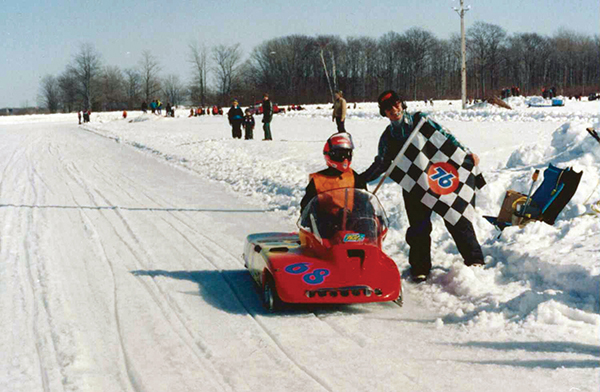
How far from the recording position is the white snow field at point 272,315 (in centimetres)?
426

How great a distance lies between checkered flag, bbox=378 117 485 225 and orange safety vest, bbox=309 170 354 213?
1.90ft

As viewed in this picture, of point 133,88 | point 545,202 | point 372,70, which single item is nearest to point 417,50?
point 372,70

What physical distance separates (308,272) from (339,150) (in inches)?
49.9

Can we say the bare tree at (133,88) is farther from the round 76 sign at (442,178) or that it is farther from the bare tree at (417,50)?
the round 76 sign at (442,178)

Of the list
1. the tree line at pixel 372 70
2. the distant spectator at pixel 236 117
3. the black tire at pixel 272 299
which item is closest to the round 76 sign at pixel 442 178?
the black tire at pixel 272 299

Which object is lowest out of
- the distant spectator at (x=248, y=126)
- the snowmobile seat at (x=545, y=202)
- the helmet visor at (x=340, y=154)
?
the snowmobile seat at (x=545, y=202)

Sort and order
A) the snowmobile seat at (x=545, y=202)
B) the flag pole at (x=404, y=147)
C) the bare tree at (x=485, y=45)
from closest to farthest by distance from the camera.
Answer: the flag pole at (x=404, y=147)
the snowmobile seat at (x=545, y=202)
the bare tree at (x=485, y=45)

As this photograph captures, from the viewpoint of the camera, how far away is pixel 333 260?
5.50 m

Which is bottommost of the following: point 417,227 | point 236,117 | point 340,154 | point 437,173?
point 417,227

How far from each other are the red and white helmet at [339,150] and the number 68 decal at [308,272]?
1.11 meters

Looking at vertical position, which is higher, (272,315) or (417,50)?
(417,50)

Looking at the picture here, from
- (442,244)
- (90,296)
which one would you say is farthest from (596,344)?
(90,296)

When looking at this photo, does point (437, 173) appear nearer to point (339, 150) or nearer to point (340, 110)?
point (339, 150)

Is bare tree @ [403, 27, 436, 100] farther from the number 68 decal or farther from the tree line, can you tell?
the number 68 decal
